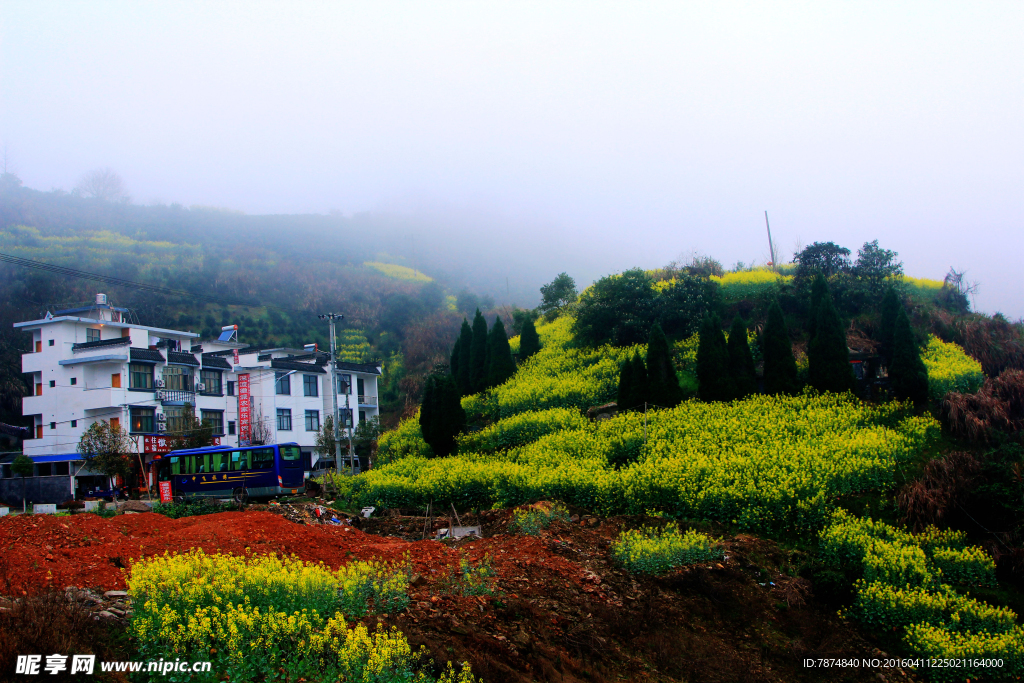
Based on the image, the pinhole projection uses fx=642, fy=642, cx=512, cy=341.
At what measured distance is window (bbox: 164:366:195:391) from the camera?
3675cm

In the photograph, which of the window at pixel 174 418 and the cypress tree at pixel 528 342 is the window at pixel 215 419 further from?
the cypress tree at pixel 528 342

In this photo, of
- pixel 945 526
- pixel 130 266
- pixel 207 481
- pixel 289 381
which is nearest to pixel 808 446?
pixel 945 526

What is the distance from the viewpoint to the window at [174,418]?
3606cm

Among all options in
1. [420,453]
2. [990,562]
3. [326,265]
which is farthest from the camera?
[326,265]

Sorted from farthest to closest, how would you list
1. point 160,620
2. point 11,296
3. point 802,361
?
1. point 11,296
2. point 802,361
3. point 160,620

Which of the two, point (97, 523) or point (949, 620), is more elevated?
point (97, 523)

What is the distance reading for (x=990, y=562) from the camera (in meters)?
12.2

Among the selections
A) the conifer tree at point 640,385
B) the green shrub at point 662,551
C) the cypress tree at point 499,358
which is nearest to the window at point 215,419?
the cypress tree at point 499,358

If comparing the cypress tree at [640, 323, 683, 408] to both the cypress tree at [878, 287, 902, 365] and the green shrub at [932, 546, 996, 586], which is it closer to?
the cypress tree at [878, 287, 902, 365]

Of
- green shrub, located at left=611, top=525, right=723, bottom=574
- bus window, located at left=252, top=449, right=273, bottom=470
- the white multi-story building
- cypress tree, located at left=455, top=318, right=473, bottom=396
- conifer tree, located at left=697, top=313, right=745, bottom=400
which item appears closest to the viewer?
green shrub, located at left=611, top=525, right=723, bottom=574

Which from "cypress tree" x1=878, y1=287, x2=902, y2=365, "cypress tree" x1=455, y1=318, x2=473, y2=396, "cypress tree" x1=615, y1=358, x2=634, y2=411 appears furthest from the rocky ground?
"cypress tree" x1=455, y1=318, x2=473, y2=396

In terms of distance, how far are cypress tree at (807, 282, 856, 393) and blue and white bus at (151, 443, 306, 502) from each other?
20.6 meters

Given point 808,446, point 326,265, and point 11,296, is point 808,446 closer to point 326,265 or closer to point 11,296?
point 11,296

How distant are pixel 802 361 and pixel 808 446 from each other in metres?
8.16
